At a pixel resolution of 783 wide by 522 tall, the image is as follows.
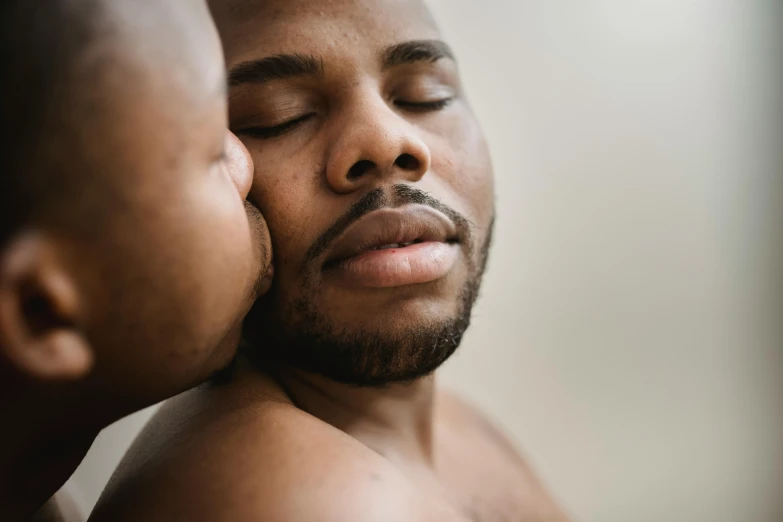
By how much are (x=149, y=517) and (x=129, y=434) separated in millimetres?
566

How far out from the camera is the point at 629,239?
149 centimetres

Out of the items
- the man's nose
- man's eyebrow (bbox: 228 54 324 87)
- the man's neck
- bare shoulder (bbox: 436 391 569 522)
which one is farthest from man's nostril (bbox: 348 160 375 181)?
bare shoulder (bbox: 436 391 569 522)

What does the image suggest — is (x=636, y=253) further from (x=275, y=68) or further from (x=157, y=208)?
(x=157, y=208)

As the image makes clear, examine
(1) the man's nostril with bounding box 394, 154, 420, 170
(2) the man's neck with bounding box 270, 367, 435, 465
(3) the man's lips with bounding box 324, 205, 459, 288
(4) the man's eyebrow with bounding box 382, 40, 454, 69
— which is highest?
(4) the man's eyebrow with bounding box 382, 40, 454, 69

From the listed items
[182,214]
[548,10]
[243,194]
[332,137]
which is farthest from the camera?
[548,10]

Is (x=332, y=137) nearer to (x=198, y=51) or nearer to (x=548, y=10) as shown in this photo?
(x=198, y=51)

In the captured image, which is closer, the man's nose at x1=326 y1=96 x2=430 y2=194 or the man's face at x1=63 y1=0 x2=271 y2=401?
the man's face at x1=63 y1=0 x2=271 y2=401

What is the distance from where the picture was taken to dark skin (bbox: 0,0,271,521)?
0.42 metres

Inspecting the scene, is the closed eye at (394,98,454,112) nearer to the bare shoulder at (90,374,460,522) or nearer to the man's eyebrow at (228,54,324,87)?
the man's eyebrow at (228,54,324,87)

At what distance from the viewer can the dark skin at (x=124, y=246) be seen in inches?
16.7

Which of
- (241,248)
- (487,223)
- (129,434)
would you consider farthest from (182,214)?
(129,434)

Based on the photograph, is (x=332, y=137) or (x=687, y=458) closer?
(x=332, y=137)

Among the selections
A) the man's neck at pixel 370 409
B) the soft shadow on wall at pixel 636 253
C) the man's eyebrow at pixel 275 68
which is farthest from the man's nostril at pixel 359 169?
the soft shadow on wall at pixel 636 253

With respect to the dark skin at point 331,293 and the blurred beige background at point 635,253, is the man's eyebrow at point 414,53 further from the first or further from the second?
the blurred beige background at point 635,253
